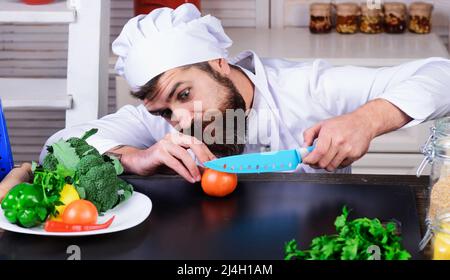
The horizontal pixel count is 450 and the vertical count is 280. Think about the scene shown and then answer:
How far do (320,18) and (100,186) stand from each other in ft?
6.40

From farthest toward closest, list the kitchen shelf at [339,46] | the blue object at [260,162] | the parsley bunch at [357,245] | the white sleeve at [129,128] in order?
the kitchen shelf at [339,46], the white sleeve at [129,128], the blue object at [260,162], the parsley bunch at [357,245]

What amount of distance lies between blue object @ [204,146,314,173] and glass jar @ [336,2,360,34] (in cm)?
172

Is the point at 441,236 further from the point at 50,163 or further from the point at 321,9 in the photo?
the point at 321,9

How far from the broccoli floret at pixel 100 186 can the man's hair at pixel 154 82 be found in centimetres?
72

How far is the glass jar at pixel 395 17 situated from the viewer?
3432mm

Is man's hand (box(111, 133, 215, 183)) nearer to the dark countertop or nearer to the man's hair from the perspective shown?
the dark countertop

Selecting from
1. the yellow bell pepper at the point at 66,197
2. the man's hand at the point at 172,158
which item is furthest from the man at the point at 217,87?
the yellow bell pepper at the point at 66,197

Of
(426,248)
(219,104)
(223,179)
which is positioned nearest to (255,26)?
(219,104)

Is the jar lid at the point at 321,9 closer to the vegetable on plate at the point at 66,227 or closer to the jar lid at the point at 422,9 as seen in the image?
the jar lid at the point at 422,9

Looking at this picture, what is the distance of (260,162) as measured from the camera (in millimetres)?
1779

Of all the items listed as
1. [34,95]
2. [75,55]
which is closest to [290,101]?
[75,55]

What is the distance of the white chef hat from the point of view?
93.3 inches

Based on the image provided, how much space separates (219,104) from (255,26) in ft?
3.92
